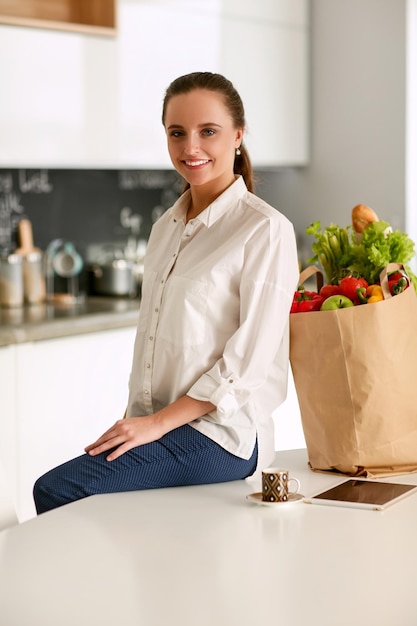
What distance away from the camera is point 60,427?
338 cm

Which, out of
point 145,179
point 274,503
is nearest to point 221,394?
point 274,503

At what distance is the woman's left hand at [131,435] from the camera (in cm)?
181

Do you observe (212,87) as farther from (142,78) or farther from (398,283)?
(142,78)

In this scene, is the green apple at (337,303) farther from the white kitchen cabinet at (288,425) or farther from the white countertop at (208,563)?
the white kitchen cabinet at (288,425)

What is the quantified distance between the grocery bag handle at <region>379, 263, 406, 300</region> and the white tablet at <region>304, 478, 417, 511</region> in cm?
34

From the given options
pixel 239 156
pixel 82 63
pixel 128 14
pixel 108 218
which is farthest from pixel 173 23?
pixel 239 156

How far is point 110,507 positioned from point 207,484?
0.22 metres

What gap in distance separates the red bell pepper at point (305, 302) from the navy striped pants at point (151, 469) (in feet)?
0.98

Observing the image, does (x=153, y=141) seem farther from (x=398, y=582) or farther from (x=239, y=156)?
(x=398, y=582)

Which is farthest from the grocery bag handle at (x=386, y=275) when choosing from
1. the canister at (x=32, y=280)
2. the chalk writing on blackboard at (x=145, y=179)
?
the chalk writing on blackboard at (x=145, y=179)

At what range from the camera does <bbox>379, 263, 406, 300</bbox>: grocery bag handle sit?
184 cm

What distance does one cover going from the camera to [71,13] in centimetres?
387

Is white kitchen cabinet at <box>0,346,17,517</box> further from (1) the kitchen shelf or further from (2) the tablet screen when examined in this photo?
(2) the tablet screen

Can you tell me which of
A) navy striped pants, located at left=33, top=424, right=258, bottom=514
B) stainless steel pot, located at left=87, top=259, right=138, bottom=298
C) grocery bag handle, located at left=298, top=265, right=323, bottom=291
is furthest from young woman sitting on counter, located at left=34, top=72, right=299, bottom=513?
stainless steel pot, located at left=87, top=259, right=138, bottom=298
